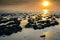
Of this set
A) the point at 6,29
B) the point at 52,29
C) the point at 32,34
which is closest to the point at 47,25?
the point at 52,29

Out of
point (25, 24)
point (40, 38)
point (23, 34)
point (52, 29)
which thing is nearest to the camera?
point (40, 38)

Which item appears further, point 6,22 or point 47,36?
point 6,22

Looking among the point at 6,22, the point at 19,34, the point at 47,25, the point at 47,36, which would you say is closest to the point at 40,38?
the point at 47,36

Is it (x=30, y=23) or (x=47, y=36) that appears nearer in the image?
(x=47, y=36)

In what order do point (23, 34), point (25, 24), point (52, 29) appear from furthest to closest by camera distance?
1. point (25, 24)
2. point (52, 29)
3. point (23, 34)

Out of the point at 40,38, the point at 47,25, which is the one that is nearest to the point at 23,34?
the point at 40,38

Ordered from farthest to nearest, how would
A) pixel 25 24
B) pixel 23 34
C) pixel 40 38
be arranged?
1. pixel 25 24
2. pixel 23 34
3. pixel 40 38

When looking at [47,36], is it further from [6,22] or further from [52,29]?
[6,22]

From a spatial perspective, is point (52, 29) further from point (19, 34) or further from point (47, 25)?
point (19, 34)

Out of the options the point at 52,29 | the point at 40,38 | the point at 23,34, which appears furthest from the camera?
the point at 52,29
